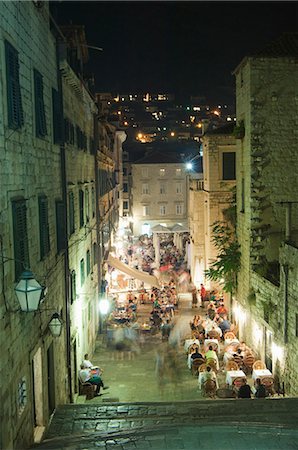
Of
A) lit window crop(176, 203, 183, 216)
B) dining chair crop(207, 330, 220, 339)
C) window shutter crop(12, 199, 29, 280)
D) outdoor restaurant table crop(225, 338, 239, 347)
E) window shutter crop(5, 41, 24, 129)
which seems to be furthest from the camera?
lit window crop(176, 203, 183, 216)

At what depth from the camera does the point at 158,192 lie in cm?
6144

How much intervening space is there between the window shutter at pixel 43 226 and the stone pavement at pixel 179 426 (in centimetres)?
389

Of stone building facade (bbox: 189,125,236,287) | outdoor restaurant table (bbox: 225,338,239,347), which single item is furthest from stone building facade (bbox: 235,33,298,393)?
stone building facade (bbox: 189,125,236,287)

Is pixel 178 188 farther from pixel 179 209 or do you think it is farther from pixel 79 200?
pixel 79 200

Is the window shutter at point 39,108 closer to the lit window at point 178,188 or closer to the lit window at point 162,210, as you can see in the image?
the lit window at point 162,210

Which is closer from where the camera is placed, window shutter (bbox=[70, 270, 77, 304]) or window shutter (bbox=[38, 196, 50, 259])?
window shutter (bbox=[38, 196, 50, 259])

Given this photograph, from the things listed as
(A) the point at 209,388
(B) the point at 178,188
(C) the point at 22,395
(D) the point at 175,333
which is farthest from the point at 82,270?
(B) the point at 178,188

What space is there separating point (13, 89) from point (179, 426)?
7.25 m

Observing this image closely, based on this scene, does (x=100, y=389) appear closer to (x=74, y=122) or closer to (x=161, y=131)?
(x=74, y=122)

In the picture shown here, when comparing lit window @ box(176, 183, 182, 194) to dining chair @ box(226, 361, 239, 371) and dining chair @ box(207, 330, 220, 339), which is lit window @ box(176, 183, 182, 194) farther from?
dining chair @ box(226, 361, 239, 371)

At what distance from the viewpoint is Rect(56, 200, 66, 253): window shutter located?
14670 millimetres

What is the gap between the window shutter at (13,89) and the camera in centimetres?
924

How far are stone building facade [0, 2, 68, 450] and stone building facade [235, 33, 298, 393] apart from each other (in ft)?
30.8

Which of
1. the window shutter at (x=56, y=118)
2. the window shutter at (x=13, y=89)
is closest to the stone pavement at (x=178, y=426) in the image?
the window shutter at (x=13, y=89)
